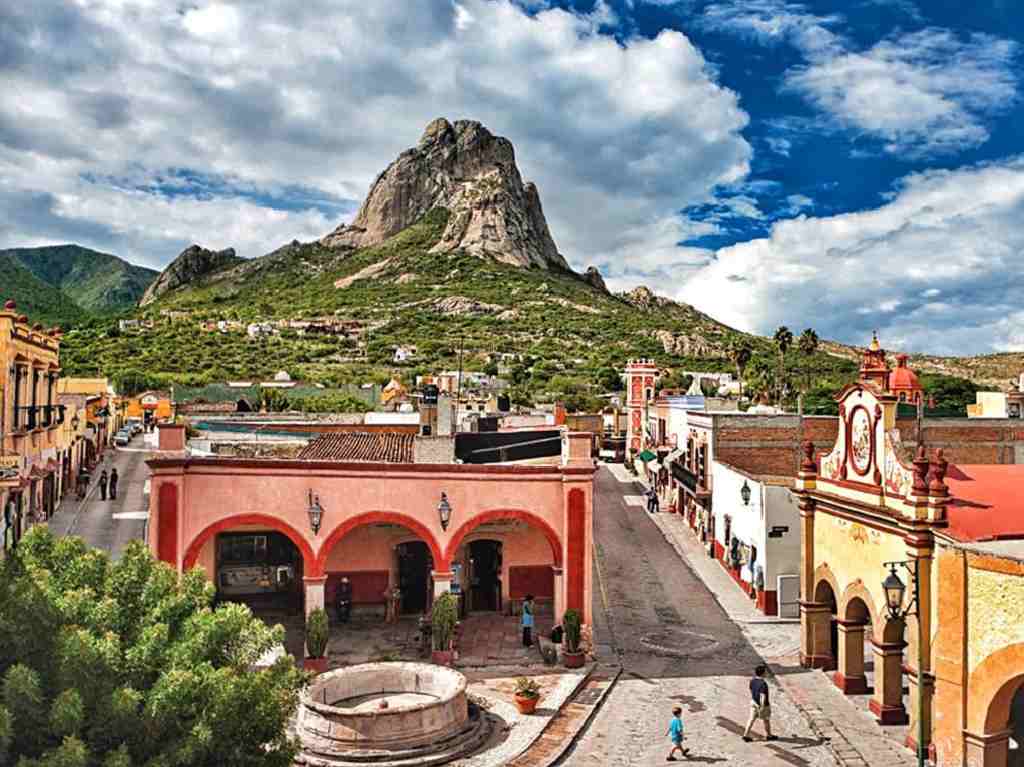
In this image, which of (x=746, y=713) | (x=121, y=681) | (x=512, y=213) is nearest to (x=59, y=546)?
(x=121, y=681)

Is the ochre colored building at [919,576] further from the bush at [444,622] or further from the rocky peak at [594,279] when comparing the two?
the rocky peak at [594,279]

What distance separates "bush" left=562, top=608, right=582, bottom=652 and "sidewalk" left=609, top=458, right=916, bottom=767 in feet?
14.7

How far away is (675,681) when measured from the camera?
748 inches

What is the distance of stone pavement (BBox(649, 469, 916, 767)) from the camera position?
50.0 feet

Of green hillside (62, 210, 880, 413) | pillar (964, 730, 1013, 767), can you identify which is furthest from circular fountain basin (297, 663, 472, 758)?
green hillside (62, 210, 880, 413)

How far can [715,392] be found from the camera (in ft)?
226

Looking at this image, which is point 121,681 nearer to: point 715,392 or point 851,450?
point 851,450

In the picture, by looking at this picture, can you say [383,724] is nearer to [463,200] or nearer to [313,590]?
[313,590]

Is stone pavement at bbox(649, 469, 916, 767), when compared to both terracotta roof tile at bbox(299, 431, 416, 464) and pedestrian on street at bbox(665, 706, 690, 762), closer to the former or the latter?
pedestrian on street at bbox(665, 706, 690, 762)

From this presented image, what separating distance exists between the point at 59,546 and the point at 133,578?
1.01 meters

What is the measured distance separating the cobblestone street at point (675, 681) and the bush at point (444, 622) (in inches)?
151

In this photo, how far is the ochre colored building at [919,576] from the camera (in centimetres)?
1291

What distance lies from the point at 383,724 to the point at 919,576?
946cm

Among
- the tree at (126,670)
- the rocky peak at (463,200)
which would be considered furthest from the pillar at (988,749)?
the rocky peak at (463,200)
